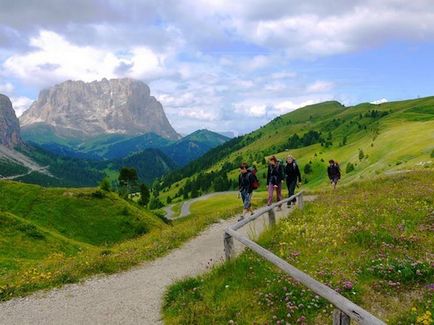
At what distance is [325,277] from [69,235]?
4769cm

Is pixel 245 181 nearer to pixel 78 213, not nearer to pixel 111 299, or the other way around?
pixel 111 299

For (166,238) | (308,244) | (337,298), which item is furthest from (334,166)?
(337,298)

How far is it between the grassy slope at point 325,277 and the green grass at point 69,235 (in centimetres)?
591

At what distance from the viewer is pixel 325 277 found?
11.9 metres

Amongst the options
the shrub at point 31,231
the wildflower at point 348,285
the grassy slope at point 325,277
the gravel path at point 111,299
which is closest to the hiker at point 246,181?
the gravel path at point 111,299

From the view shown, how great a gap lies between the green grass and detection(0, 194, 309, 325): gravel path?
0.99 m

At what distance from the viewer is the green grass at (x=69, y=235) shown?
1812 cm

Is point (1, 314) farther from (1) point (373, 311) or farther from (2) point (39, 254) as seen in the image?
(2) point (39, 254)

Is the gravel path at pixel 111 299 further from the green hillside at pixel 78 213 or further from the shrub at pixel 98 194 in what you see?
the shrub at pixel 98 194

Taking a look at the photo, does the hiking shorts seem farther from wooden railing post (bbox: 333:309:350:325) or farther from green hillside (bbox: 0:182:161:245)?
green hillside (bbox: 0:182:161:245)

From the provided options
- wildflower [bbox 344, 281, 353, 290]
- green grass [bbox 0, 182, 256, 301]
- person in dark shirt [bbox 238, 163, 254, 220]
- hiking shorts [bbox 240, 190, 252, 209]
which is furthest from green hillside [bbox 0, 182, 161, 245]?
wildflower [bbox 344, 281, 353, 290]

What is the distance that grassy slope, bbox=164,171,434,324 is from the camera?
33.9ft

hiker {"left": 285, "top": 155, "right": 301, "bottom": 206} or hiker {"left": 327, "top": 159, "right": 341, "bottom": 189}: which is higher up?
hiker {"left": 285, "top": 155, "right": 301, "bottom": 206}

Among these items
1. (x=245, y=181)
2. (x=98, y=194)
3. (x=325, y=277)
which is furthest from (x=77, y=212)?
(x=325, y=277)
